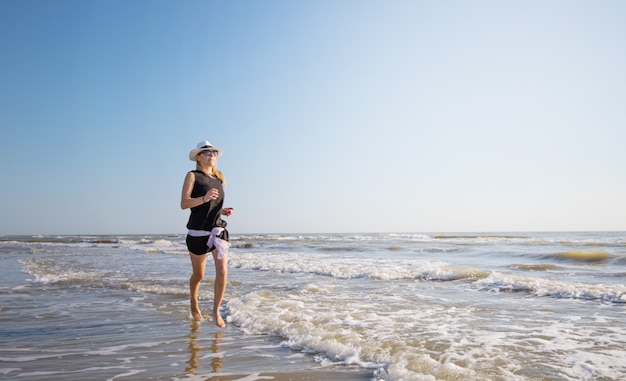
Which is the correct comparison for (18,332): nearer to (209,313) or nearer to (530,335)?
(209,313)

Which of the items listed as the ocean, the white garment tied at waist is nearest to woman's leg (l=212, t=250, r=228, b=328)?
the white garment tied at waist

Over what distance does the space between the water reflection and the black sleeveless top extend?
1265 mm

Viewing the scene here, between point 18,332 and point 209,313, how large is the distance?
2.38m

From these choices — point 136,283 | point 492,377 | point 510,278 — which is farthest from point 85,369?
point 510,278

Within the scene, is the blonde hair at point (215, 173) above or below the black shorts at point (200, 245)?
above

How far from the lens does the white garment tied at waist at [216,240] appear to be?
17.0ft

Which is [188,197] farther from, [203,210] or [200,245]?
[200,245]

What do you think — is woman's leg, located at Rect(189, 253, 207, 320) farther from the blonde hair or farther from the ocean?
the blonde hair

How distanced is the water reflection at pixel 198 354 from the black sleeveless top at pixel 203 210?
4.15ft

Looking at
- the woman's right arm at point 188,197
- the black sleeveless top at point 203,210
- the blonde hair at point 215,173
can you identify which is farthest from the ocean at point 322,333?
the blonde hair at point 215,173

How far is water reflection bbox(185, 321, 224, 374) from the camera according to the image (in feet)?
12.3

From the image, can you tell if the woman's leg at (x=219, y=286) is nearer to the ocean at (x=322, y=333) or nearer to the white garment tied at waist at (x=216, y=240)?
the white garment tied at waist at (x=216, y=240)

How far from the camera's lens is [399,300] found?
7.40m

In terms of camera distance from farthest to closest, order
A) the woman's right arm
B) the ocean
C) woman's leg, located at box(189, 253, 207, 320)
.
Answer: woman's leg, located at box(189, 253, 207, 320) → the woman's right arm → the ocean
